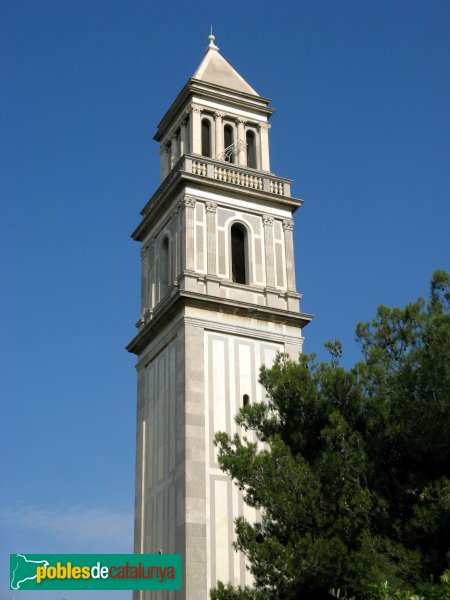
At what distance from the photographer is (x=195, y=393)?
30.9m

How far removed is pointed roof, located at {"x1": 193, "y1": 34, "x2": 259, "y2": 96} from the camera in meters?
39.4

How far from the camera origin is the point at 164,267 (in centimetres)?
3634

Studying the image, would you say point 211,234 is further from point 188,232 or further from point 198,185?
point 198,185

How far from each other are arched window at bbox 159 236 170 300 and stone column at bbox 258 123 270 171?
5.14 meters

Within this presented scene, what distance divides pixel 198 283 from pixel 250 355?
3.13 meters

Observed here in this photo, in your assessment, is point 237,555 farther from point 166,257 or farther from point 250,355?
point 166,257

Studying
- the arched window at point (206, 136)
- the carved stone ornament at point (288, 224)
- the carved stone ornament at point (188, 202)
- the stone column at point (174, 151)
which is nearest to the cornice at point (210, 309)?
the carved stone ornament at point (188, 202)

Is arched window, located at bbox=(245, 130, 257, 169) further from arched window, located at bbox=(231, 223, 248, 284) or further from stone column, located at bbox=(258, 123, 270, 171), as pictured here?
arched window, located at bbox=(231, 223, 248, 284)

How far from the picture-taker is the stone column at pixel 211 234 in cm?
3362

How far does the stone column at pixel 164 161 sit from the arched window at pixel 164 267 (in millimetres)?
4555

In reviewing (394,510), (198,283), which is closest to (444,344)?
(394,510)

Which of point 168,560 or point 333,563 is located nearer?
point 333,563

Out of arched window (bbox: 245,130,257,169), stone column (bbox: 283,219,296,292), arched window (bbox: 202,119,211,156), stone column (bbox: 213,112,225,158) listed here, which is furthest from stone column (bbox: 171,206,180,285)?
arched window (bbox: 245,130,257,169)

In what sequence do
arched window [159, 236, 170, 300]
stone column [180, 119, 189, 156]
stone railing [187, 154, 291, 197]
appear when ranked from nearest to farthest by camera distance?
stone railing [187, 154, 291, 197] < arched window [159, 236, 170, 300] < stone column [180, 119, 189, 156]
